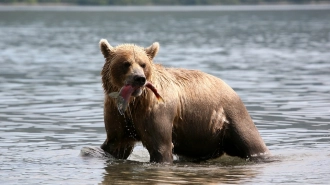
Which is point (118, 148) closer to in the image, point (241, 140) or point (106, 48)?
point (106, 48)

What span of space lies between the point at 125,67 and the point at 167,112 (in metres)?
0.80

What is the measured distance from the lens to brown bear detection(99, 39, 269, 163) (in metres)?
10.3

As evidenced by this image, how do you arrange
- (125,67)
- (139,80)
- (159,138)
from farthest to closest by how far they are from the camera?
(159,138), (125,67), (139,80)

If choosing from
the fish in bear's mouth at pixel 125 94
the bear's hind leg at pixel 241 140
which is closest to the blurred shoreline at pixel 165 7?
Result: the bear's hind leg at pixel 241 140

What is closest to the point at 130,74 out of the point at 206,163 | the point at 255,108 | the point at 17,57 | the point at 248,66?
the point at 206,163

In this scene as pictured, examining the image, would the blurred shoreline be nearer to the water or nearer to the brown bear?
the water

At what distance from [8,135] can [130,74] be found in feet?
14.2

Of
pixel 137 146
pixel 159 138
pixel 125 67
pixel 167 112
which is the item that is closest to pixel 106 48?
pixel 125 67

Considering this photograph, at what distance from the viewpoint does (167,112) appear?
34.7ft

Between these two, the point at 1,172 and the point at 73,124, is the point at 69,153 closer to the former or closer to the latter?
the point at 1,172

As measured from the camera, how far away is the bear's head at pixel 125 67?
10078 mm

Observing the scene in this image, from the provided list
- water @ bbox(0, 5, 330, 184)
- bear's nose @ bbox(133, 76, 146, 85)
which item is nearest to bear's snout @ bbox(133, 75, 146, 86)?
bear's nose @ bbox(133, 76, 146, 85)

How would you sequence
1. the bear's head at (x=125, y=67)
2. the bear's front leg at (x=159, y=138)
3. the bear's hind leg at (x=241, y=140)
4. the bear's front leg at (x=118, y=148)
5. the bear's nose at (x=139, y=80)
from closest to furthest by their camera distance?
the bear's nose at (x=139, y=80)
the bear's head at (x=125, y=67)
the bear's front leg at (x=159, y=138)
the bear's front leg at (x=118, y=148)
the bear's hind leg at (x=241, y=140)

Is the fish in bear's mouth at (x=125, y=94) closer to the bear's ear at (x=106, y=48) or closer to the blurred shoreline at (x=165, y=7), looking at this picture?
the bear's ear at (x=106, y=48)
